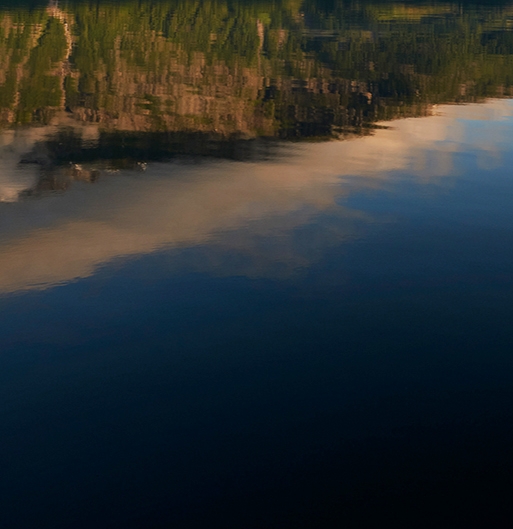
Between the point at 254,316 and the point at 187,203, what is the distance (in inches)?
309

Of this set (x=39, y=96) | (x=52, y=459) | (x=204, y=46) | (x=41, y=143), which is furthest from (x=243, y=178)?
(x=204, y=46)

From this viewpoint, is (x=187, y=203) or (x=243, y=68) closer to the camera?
(x=187, y=203)

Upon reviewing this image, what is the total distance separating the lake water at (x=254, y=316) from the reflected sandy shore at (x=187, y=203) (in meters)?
0.11

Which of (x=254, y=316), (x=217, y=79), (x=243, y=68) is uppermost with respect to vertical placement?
(x=243, y=68)

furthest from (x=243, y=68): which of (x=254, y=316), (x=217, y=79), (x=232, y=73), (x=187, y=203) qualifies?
(x=254, y=316)

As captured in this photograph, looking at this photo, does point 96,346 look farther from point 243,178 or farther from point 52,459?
point 243,178

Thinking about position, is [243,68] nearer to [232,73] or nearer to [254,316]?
[232,73]

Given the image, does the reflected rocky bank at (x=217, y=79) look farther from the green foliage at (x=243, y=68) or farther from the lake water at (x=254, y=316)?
the lake water at (x=254, y=316)

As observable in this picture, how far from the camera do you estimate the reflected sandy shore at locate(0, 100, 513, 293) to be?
1995 centimetres

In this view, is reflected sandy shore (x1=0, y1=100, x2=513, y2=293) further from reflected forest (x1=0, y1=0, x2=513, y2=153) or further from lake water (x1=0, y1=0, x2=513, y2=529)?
reflected forest (x1=0, y1=0, x2=513, y2=153)

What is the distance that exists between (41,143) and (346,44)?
4505 centimetres

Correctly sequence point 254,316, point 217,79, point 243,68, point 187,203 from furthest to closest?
point 243,68 < point 217,79 < point 187,203 < point 254,316

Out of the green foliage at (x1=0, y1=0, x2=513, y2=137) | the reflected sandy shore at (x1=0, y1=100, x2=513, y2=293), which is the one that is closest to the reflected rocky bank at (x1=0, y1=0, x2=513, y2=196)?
the green foliage at (x1=0, y1=0, x2=513, y2=137)

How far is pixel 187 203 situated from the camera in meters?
24.0
